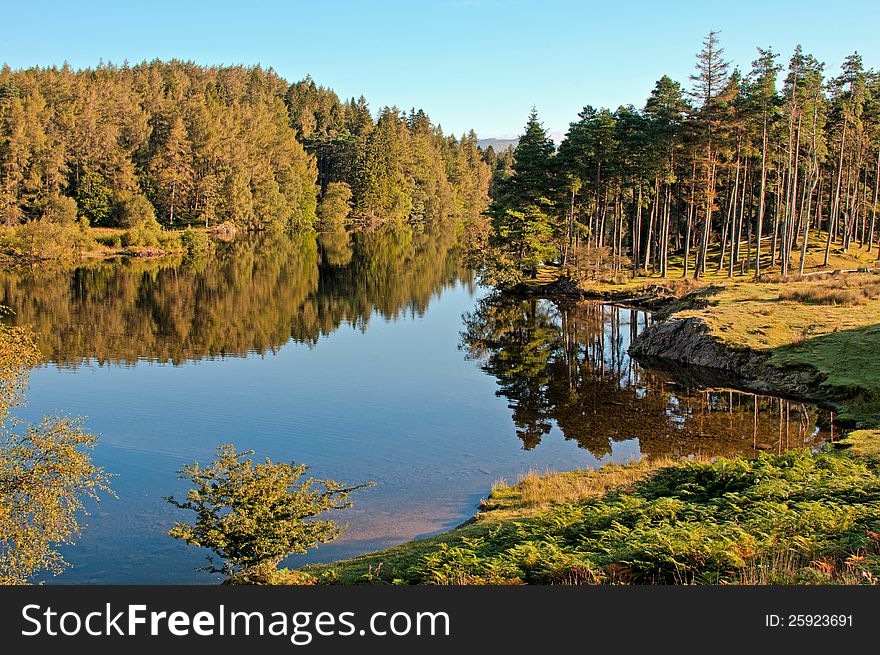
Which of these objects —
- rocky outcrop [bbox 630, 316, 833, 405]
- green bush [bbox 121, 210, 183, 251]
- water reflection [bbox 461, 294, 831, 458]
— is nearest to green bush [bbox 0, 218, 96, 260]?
green bush [bbox 121, 210, 183, 251]

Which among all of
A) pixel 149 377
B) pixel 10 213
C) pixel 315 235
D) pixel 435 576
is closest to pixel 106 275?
pixel 10 213

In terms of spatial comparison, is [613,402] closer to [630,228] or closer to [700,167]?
[700,167]

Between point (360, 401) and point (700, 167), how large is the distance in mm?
41287

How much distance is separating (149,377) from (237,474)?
929 inches

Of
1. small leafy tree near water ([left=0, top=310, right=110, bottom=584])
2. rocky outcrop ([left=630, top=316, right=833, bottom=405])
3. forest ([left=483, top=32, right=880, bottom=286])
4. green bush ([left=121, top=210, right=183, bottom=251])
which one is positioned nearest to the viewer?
small leafy tree near water ([left=0, top=310, right=110, bottom=584])

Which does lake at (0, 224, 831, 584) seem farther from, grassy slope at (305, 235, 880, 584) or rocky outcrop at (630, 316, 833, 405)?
grassy slope at (305, 235, 880, 584)

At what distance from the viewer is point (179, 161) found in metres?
125

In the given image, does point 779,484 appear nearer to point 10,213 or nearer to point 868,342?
point 868,342

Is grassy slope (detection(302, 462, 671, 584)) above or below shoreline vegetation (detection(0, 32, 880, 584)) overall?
below

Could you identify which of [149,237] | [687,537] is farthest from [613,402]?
[149,237]

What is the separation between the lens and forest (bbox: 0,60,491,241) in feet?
358

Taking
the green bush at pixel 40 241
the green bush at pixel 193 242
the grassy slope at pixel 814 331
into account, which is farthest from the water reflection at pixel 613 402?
the green bush at pixel 193 242

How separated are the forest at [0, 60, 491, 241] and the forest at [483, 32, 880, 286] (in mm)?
64317

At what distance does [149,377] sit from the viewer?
38062 millimetres
